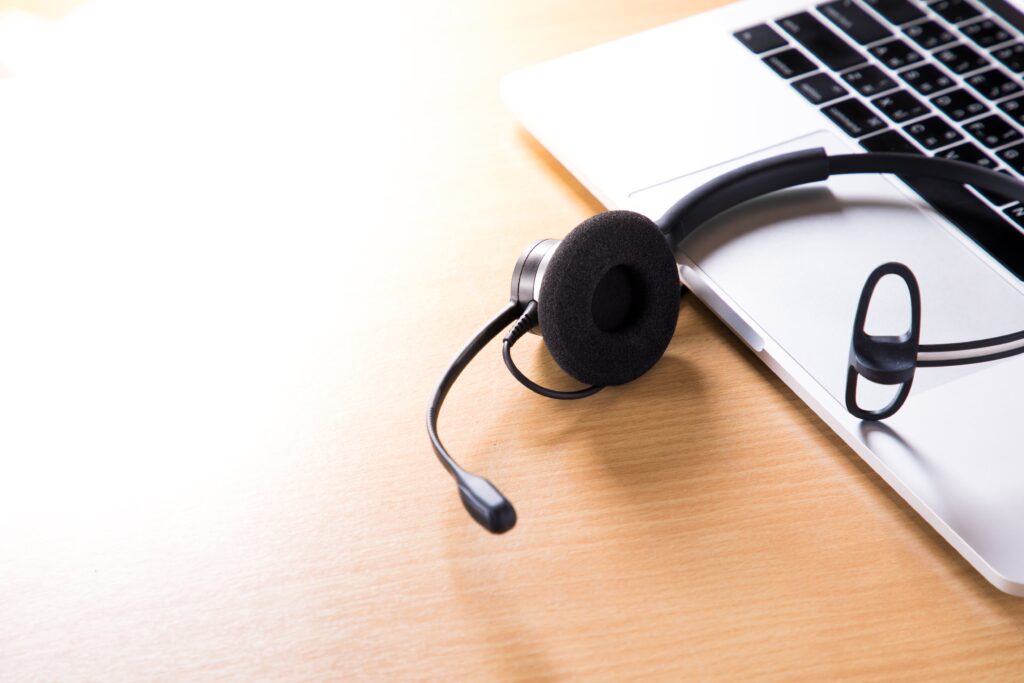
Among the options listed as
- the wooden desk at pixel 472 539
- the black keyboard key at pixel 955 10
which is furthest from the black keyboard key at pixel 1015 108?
the wooden desk at pixel 472 539

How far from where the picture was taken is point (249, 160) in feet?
2.32

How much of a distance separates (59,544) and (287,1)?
562 millimetres

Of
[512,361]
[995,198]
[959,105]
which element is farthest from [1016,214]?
[512,361]

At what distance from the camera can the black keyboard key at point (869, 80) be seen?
0.72 metres

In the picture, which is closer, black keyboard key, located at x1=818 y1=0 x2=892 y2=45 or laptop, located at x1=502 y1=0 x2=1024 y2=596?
laptop, located at x1=502 y1=0 x2=1024 y2=596

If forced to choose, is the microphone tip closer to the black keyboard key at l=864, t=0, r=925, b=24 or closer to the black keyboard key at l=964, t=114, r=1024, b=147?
the black keyboard key at l=964, t=114, r=1024, b=147

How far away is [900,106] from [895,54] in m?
0.07

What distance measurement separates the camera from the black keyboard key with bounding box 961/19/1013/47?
2.51 feet

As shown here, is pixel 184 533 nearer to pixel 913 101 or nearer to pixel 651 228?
pixel 651 228

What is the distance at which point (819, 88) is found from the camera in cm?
72

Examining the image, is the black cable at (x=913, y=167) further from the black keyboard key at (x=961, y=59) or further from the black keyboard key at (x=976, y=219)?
the black keyboard key at (x=961, y=59)

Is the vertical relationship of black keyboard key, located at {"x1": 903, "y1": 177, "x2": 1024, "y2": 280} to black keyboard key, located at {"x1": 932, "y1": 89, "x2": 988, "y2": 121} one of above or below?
below

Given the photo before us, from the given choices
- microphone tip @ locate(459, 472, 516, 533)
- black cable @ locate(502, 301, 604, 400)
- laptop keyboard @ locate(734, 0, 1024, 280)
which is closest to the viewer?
microphone tip @ locate(459, 472, 516, 533)

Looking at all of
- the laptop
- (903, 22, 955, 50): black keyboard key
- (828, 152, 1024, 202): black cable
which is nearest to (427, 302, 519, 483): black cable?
the laptop
